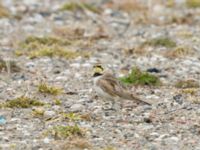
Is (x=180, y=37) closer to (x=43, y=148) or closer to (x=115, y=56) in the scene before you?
(x=115, y=56)

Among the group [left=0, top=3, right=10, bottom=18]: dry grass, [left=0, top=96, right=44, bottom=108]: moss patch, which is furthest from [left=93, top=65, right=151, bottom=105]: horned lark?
[left=0, top=3, right=10, bottom=18]: dry grass

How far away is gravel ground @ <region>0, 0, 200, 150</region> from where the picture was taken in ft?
32.1

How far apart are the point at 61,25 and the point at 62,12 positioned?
1.56 metres

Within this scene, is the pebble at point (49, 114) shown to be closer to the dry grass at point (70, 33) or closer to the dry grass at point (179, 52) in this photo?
the dry grass at point (179, 52)

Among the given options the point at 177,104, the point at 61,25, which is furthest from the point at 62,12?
the point at 177,104

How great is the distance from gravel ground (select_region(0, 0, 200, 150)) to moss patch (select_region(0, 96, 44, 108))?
0.31 ft

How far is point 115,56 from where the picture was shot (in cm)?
1512

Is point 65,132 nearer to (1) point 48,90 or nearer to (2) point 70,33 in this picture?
(1) point 48,90

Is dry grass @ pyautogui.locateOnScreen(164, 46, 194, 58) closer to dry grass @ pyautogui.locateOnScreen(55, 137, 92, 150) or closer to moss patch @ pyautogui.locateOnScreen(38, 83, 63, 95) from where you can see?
moss patch @ pyautogui.locateOnScreen(38, 83, 63, 95)

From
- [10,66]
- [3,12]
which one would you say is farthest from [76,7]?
[10,66]

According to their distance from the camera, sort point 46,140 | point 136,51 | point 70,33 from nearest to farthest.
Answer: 1. point 46,140
2. point 136,51
3. point 70,33

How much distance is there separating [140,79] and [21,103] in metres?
2.38

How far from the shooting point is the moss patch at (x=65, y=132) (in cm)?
969

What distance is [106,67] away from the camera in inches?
556
